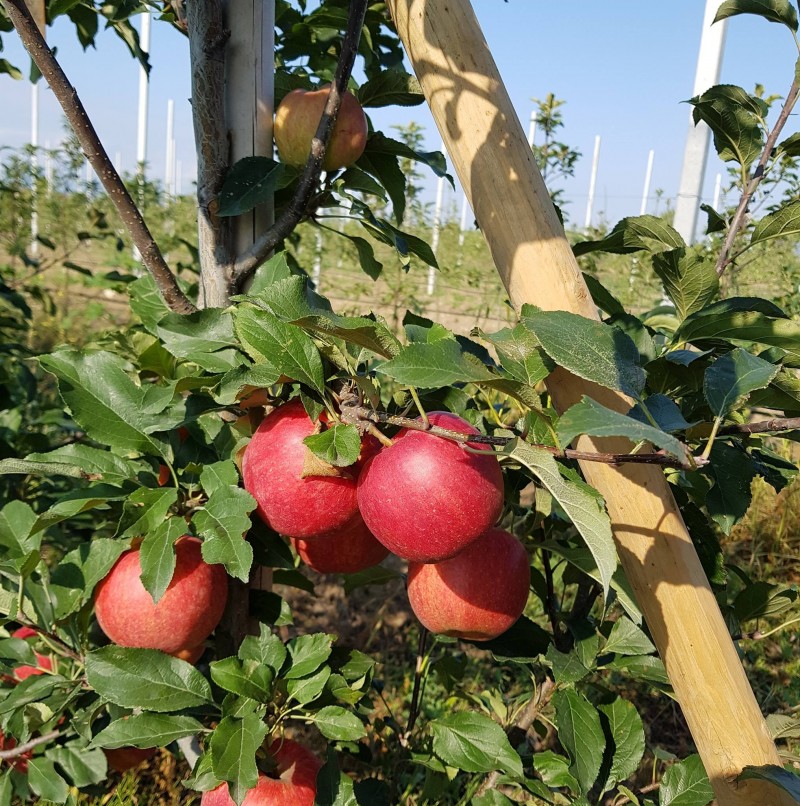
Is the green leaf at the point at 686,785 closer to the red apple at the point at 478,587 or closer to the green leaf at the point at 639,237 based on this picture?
the red apple at the point at 478,587

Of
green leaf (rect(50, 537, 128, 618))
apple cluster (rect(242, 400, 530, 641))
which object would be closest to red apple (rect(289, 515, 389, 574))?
apple cluster (rect(242, 400, 530, 641))

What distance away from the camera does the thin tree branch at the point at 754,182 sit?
81 centimetres

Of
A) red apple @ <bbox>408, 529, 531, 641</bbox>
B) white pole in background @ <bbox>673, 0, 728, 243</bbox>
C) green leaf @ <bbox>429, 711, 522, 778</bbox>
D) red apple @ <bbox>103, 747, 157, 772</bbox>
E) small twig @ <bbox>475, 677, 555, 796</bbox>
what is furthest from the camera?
white pole in background @ <bbox>673, 0, 728, 243</bbox>

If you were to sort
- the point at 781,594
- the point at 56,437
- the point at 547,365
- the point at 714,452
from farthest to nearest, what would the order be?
the point at 56,437 < the point at 781,594 < the point at 714,452 < the point at 547,365

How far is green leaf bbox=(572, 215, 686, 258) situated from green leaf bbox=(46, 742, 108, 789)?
3.08 ft

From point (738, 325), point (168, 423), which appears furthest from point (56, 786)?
point (738, 325)

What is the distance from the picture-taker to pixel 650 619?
2.12 ft

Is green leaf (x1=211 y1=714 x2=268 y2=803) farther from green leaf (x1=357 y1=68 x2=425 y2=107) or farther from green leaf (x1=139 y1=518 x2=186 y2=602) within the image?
green leaf (x1=357 y1=68 x2=425 y2=107)

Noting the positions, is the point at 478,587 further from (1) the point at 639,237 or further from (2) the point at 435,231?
(2) the point at 435,231

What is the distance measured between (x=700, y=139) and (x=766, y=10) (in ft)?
10.7

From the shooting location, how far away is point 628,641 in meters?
0.87

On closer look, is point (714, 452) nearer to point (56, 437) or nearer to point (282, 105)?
point (282, 105)

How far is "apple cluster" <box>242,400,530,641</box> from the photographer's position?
58 centimetres

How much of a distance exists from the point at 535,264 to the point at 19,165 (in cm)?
431
